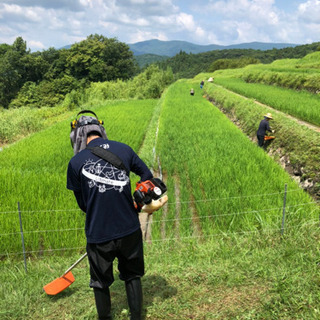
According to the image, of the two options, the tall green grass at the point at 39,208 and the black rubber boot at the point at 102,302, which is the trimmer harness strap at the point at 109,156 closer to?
the black rubber boot at the point at 102,302

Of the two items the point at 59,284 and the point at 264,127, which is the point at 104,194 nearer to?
the point at 59,284

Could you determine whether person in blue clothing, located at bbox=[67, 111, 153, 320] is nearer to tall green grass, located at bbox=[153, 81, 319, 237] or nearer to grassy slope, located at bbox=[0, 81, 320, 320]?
grassy slope, located at bbox=[0, 81, 320, 320]

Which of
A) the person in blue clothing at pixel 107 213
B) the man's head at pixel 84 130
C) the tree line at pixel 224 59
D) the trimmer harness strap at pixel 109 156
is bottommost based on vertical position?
the person in blue clothing at pixel 107 213

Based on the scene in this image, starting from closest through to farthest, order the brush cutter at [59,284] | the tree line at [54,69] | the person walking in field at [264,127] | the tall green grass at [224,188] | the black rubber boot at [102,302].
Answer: the black rubber boot at [102,302] < the brush cutter at [59,284] < the tall green grass at [224,188] < the person walking in field at [264,127] < the tree line at [54,69]

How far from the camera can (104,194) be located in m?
1.81

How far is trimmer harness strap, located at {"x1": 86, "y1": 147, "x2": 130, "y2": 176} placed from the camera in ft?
5.99

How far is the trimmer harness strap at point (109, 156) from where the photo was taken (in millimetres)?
1827

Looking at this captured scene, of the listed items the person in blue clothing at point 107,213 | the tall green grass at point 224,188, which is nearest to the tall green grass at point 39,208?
the tall green grass at point 224,188

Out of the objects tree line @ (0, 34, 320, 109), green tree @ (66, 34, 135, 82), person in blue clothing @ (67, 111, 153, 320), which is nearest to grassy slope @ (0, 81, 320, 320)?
person in blue clothing @ (67, 111, 153, 320)

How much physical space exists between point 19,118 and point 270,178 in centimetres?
1285

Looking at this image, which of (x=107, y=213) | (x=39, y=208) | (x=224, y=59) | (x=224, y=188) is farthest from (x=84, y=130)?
(x=224, y=59)

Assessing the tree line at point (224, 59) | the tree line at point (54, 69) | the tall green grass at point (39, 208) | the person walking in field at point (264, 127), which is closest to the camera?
the tall green grass at point (39, 208)

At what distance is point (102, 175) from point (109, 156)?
14 centimetres

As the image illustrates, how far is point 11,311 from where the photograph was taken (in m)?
2.33
